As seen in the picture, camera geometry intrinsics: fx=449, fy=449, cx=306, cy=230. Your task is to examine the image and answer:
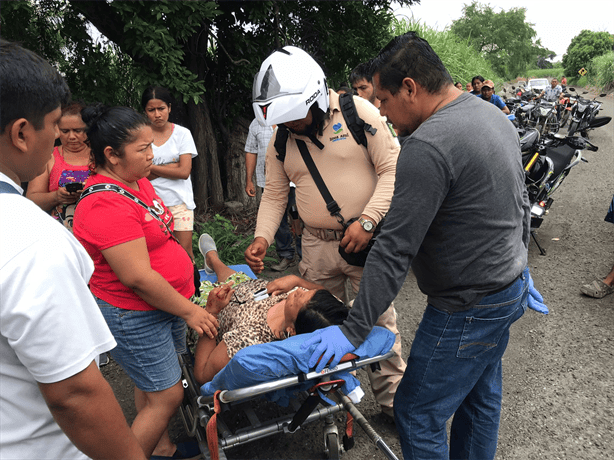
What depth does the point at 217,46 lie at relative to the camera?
6367 millimetres

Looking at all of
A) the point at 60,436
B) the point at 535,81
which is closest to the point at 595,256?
the point at 60,436

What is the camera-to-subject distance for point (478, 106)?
1.71 m

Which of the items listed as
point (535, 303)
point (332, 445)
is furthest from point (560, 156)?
point (332, 445)

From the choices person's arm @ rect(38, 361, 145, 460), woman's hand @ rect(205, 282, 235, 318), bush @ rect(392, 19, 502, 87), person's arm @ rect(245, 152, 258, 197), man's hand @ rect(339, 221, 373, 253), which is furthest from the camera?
bush @ rect(392, 19, 502, 87)

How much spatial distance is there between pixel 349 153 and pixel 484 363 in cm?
127

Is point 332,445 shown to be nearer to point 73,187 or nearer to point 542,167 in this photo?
point 73,187

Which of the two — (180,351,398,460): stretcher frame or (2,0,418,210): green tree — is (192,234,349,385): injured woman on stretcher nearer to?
(180,351,398,460): stretcher frame

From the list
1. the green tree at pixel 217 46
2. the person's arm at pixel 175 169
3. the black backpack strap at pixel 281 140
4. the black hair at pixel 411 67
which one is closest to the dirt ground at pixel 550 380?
the person's arm at pixel 175 169

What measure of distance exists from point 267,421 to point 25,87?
1.92m

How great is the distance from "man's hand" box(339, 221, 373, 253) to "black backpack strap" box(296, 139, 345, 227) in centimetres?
18

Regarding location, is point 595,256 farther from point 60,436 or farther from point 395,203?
point 60,436

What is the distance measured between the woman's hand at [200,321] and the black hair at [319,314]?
0.44 meters

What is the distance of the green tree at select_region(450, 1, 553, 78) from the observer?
55469 mm

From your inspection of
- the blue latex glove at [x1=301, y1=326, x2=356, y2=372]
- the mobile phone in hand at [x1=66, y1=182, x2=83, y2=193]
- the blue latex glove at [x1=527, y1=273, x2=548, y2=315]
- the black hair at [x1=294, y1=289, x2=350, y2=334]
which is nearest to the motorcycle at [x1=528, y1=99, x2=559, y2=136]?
the blue latex glove at [x1=527, y1=273, x2=548, y2=315]
